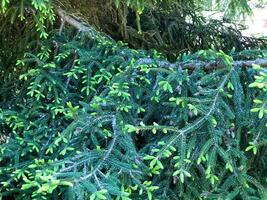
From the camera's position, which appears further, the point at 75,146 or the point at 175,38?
the point at 175,38

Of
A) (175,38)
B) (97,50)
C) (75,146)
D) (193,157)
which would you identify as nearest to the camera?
(193,157)

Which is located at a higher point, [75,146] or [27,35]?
[27,35]

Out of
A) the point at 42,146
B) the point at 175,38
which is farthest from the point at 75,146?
the point at 175,38

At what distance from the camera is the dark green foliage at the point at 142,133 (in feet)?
5.87

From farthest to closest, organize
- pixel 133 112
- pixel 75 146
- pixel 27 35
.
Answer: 1. pixel 27 35
2. pixel 133 112
3. pixel 75 146

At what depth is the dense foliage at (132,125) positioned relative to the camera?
1.80 metres

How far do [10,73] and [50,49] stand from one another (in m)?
0.59

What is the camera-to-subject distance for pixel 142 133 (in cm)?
212

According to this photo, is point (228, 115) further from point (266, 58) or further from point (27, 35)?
point (27, 35)

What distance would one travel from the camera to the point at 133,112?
7.09 ft

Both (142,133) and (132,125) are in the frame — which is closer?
(132,125)

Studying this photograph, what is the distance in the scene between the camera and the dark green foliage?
1.79m

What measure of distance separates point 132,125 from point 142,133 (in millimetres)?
151

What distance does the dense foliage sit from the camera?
1.80 meters
